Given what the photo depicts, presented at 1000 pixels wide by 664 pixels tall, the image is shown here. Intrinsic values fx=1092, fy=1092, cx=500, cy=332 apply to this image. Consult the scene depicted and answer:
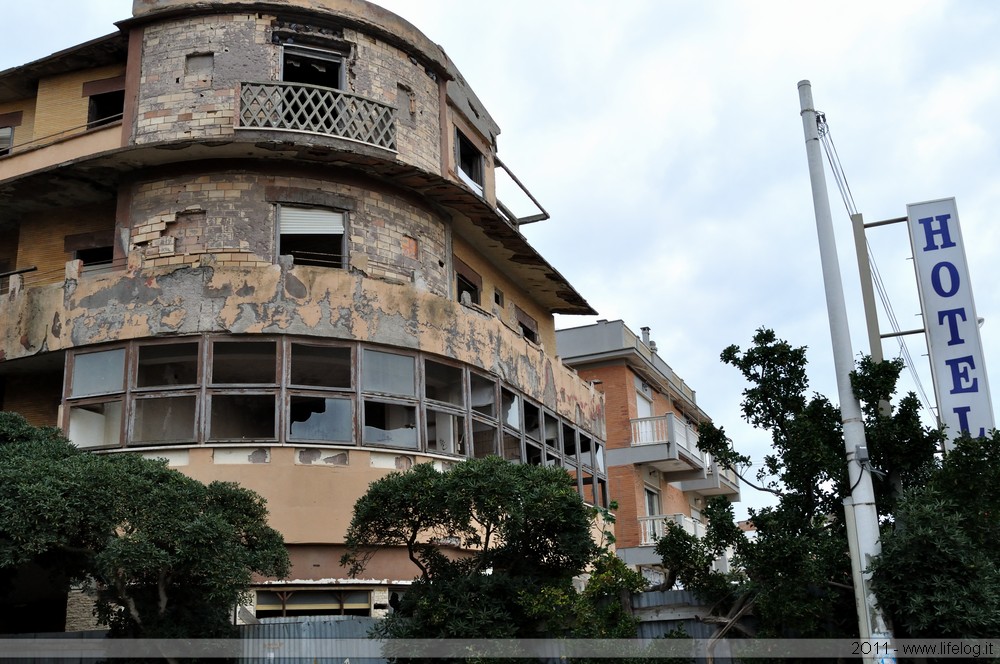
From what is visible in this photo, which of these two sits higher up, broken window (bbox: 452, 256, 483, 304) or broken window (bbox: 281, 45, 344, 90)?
broken window (bbox: 281, 45, 344, 90)

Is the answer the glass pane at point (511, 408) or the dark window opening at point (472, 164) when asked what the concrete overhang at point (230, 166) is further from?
the glass pane at point (511, 408)

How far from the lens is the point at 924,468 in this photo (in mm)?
12039

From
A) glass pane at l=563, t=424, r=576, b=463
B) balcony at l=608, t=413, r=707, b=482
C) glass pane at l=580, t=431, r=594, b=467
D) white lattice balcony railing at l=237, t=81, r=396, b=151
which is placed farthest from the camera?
balcony at l=608, t=413, r=707, b=482

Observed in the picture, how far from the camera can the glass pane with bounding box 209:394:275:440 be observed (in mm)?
16766

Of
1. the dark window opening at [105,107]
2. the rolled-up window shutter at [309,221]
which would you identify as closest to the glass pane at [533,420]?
the rolled-up window shutter at [309,221]

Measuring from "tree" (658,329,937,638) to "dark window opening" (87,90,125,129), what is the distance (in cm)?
1306

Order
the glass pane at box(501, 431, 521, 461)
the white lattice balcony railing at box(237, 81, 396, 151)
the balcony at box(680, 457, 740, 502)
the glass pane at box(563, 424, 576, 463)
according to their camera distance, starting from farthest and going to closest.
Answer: the balcony at box(680, 457, 740, 502), the glass pane at box(563, 424, 576, 463), the glass pane at box(501, 431, 521, 461), the white lattice balcony railing at box(237, 81, 396, 151)

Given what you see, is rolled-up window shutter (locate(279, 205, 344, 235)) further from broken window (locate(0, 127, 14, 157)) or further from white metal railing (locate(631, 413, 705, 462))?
white metal railing (locate(631, 413, 705, 462))

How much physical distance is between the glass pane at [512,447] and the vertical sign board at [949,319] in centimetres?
778

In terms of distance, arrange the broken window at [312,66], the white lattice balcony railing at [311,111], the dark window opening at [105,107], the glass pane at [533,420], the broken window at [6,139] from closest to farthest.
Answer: the white lattice balcony railing at [311,111] → the broken window at [312,66] → the dark window opening at [105,107] → the glass pane at [533,420] → the broken window at [6,139]

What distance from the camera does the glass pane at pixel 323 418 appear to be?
54.7ft

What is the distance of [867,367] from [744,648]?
333 cm

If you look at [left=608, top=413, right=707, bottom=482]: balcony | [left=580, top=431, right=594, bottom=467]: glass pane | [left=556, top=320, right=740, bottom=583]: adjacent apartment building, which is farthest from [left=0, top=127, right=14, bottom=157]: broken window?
[left=608, top=413, right=707, bottom=482]: balcony

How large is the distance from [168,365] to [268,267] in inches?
89.4
